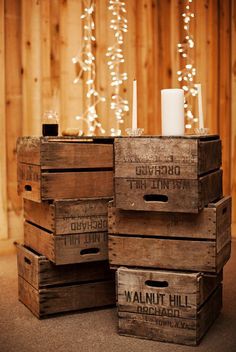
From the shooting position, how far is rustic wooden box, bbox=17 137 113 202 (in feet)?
8.54

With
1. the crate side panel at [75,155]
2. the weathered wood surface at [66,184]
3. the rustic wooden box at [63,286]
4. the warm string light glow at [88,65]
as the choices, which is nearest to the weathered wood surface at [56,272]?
the rustic wooden box at [63,286]

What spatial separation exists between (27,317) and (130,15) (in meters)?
2.68

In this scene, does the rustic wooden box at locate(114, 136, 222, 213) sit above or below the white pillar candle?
below

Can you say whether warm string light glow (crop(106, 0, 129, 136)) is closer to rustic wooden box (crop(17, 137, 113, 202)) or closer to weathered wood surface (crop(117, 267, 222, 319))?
rustic wooden box (crop(17, 137, 113, 202))

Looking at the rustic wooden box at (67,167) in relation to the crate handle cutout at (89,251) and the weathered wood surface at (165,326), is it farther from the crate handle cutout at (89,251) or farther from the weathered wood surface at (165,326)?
the weathered wood surface at (165,326)

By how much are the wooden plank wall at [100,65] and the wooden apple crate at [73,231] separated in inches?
55.5

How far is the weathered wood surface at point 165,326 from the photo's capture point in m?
2.33

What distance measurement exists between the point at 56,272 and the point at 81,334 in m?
0.36

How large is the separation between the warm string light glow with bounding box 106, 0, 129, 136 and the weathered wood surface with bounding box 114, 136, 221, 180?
198 centimetres

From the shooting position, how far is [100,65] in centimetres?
431

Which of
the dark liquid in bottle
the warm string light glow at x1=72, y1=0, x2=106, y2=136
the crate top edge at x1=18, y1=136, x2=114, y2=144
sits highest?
the warm string light glow at x1=72, y1=0, x2=106, y2=136

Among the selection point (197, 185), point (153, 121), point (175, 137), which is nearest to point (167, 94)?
point (175, 137)

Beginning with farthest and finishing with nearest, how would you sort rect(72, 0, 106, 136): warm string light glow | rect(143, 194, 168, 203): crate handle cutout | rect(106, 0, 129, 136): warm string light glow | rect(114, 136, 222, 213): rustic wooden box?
rect(106, 0, 129, 136): warm string light glow, rect(72, 0, 106, 136): warm string light glow, rect(143, 194, 168, 203): crate handle cutout, rect(114, 136, 222, 213): rustic wooden box

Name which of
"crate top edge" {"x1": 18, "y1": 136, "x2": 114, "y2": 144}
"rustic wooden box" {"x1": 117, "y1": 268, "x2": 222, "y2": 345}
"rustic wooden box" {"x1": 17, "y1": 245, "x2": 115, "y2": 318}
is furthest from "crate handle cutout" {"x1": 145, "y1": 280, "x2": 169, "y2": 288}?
"crate top edge" {"x1": 18, "y1": 136, "x2": 114, "y2": 144}
